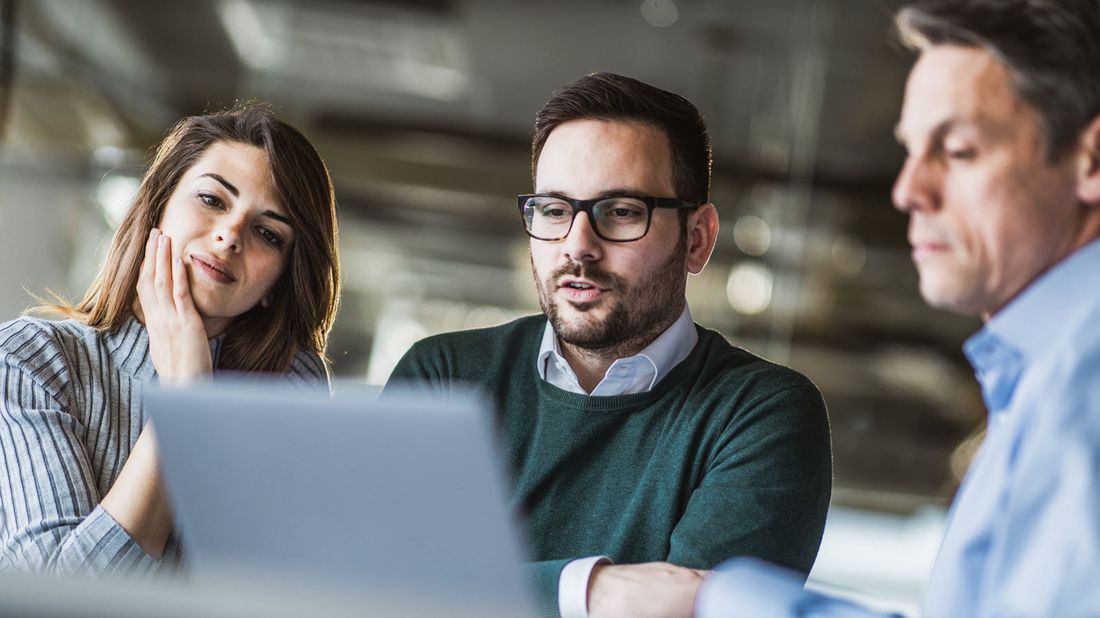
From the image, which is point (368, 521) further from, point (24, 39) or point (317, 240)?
point (24, 39)

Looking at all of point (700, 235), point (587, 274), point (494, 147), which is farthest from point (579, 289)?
point (494, 147)

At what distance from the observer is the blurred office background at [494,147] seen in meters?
5.39

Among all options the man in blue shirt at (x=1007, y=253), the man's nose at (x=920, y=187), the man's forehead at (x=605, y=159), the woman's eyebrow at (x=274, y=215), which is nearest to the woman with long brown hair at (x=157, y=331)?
the woman's eyebrow at (x=274, y=215)

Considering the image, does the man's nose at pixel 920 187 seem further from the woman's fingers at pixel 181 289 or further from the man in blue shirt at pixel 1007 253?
the woman's fingers at pixel 181 289

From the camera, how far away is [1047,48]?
3.08 feet

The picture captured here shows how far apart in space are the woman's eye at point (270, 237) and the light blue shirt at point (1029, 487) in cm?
93

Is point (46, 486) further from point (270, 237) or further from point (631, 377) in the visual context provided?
point (631, 377)

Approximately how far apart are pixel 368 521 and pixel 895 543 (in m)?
5.92

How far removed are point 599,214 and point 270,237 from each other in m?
0.47

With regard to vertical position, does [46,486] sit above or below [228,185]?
below

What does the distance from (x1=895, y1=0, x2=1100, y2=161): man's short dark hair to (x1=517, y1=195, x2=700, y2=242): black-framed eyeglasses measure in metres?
0.66

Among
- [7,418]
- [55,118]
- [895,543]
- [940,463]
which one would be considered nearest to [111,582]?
[7,418]

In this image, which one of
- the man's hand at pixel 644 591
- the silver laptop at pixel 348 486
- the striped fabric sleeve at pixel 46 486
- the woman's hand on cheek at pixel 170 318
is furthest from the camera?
the woman's hand on cheek at pixel 170 318

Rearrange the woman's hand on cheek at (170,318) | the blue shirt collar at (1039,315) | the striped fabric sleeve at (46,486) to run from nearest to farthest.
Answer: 1. the blue shirt collar at (1039,315)
2. the striped fabric sleeve at (46,486)
3. the woman's hand on cheek at (170,318)
